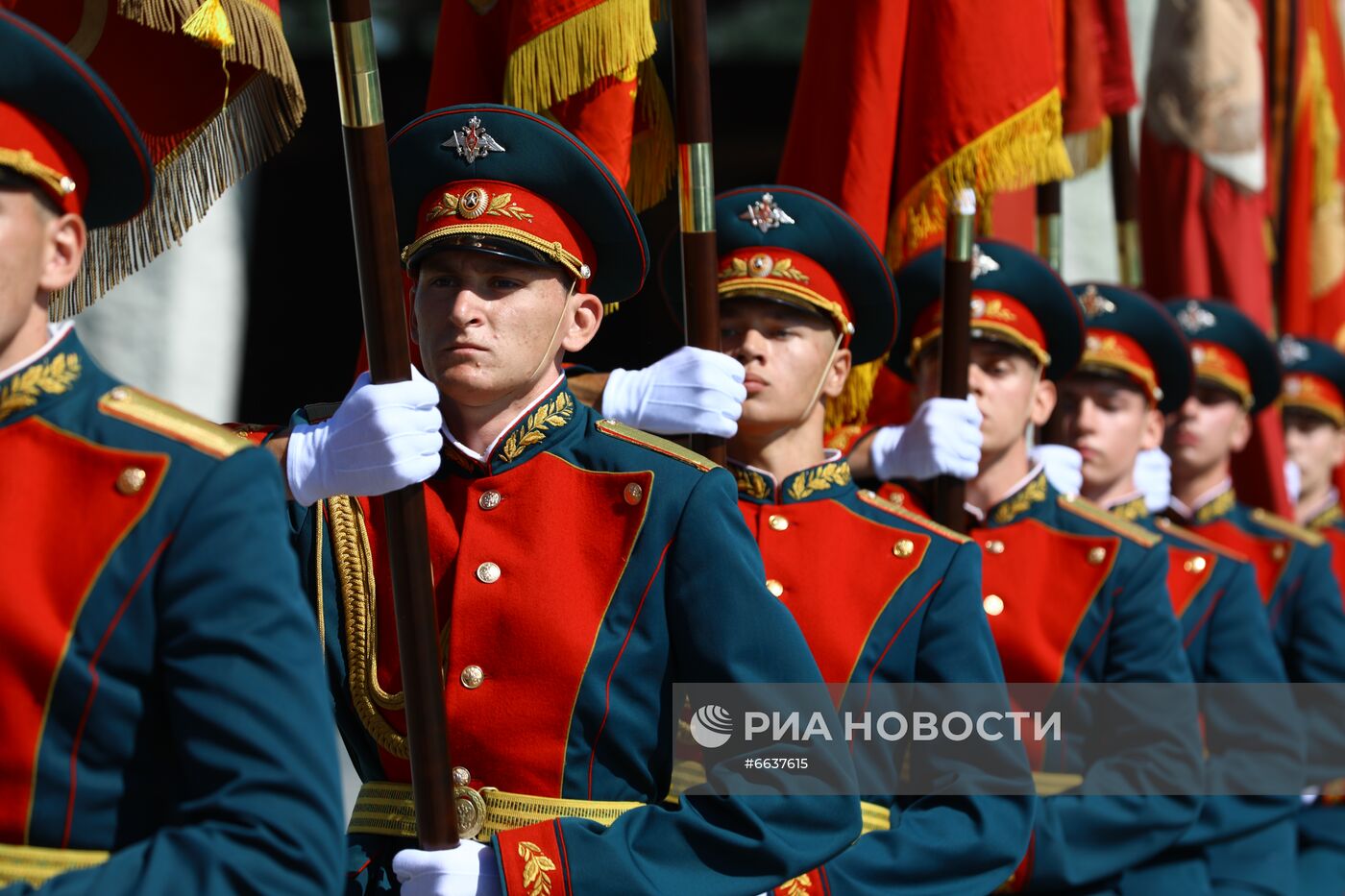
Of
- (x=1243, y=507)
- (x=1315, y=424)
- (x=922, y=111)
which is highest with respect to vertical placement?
(x=1315, y=424)

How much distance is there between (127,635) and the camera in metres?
2.16

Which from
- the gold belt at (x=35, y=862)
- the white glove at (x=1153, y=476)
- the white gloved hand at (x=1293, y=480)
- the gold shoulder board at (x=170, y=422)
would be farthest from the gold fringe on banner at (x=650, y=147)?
the white gloved hand at (x=1293, y=480)

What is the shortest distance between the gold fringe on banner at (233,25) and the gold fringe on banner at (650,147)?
118cm

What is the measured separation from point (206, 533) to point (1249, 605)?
4.17 m

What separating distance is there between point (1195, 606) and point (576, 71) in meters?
2.74

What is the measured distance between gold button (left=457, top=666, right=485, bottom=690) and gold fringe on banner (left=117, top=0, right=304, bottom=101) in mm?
1146

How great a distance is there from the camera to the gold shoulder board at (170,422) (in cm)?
228

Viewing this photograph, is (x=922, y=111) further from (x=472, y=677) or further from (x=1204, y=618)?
(x=472, y=677)

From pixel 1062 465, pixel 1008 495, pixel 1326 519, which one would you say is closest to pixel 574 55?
pixel 1008 495

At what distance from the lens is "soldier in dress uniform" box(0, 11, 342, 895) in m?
2.13

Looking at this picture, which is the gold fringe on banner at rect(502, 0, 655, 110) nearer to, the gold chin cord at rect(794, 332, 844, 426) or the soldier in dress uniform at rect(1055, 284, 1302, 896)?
the gold chin cord at rect(794, 332, 844, 426)

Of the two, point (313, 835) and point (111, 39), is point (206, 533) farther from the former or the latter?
point (111, 39)

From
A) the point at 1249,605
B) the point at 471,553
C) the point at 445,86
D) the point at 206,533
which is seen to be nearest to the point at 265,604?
the point at 206,533

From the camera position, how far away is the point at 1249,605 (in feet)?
18.4
